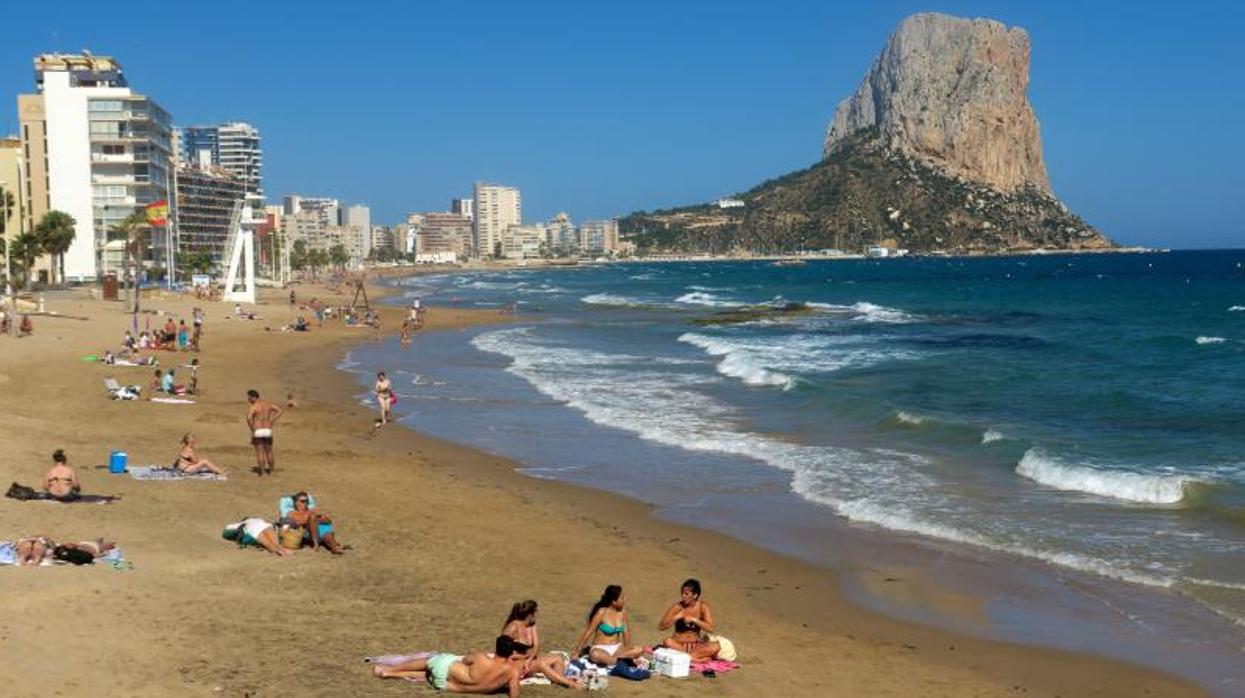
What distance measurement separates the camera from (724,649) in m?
9.62

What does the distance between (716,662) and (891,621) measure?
99.7 inches

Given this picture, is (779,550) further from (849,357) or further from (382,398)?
(849,357)

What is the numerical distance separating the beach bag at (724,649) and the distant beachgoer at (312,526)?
15.5 feet

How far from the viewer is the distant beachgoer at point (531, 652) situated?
8.84 metres

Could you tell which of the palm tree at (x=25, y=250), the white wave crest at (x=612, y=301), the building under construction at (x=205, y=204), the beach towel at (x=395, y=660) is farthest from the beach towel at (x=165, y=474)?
the building under construction at (x=205, y=204)

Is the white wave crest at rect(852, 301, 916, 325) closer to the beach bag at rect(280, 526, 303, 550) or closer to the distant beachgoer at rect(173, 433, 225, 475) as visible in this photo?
the distant beachgoer at rect(173, 433, 225, 475)

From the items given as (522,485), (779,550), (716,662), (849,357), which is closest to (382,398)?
(522,485)

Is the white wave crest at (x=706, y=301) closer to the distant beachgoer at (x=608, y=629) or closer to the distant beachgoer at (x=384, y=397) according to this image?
the distant beachgoer at (x=384, y=397)

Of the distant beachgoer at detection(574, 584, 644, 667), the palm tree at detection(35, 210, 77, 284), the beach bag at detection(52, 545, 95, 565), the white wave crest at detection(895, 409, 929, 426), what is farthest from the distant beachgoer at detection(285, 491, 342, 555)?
the palm tree at detection(35, 210, 77, 284)

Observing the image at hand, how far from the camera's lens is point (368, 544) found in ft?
43.3

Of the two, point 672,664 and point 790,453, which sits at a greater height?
point 672,664

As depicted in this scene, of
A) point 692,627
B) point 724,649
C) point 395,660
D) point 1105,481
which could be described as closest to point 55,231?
point 1105,481

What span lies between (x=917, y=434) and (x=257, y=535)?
13805 mm

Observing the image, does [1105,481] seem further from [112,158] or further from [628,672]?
[112,158]
